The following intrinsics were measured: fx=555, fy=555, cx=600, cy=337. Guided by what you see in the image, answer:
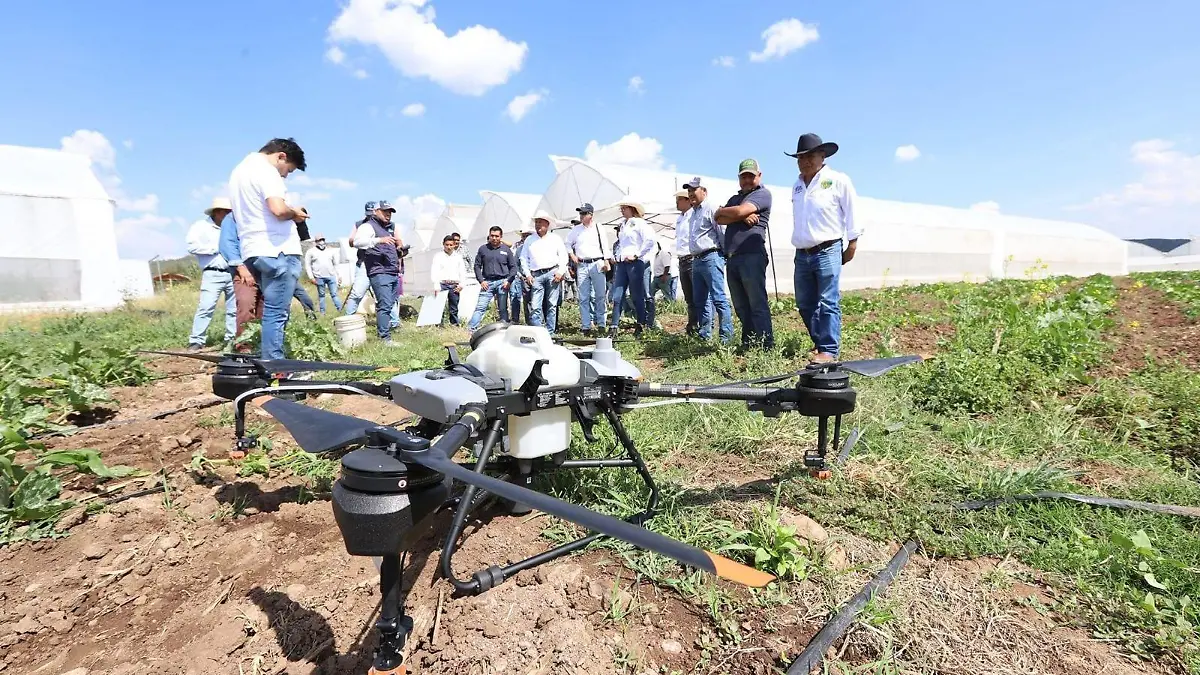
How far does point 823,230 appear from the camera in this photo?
4422mm

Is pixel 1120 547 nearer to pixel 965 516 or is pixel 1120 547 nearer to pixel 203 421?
pixel 965 516

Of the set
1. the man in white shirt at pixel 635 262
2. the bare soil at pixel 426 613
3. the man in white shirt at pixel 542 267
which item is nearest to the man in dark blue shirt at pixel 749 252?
the man in white shirt at pixel 635 262

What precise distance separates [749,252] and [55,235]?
16473 mm

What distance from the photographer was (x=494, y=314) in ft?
36.4

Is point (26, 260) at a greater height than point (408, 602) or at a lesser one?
greater

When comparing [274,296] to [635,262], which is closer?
[274,296]

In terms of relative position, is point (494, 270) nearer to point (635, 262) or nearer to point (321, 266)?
point (635, 262)

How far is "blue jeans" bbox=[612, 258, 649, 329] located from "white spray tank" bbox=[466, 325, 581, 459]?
555cm

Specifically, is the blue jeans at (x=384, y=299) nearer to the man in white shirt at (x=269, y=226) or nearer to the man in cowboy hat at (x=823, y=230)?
the man in white shirt at (x=269, y=226)

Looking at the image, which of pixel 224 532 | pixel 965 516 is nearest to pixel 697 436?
pixel 965 516

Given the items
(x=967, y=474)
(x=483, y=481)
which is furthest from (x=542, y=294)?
(x=483, y=481)

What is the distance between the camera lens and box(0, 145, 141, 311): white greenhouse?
1261 centimetres

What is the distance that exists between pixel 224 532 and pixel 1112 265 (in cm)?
3893

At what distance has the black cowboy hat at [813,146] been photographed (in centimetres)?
442
